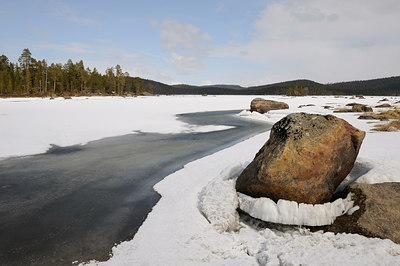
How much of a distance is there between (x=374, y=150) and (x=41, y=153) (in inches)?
591

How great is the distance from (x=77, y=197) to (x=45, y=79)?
86.6 metres

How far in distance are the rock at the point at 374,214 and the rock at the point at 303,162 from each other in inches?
26.2

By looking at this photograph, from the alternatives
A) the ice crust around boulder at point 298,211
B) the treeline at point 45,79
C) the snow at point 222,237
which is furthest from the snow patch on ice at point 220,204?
the treeline at point 45,79

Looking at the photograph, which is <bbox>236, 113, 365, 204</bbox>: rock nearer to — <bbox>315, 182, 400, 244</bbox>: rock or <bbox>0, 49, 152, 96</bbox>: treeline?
<bbox>315, 182, 400, 244</bbox>: rock

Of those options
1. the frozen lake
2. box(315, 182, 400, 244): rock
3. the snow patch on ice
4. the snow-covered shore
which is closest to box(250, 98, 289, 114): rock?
the frozen lake

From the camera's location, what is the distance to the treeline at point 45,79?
220 ft

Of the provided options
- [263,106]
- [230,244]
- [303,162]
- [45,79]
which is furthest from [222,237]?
[45,79]

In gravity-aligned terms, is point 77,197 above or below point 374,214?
below

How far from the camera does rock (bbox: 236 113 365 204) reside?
554cm

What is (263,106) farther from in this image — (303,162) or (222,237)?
(222,237)

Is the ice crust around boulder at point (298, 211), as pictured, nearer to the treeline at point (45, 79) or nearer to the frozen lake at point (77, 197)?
the frozen lake at point (77, 197)

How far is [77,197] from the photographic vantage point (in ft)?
21.9

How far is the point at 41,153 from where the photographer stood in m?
11.3

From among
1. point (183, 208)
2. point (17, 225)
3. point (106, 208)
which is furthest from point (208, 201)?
point (17, 225)
